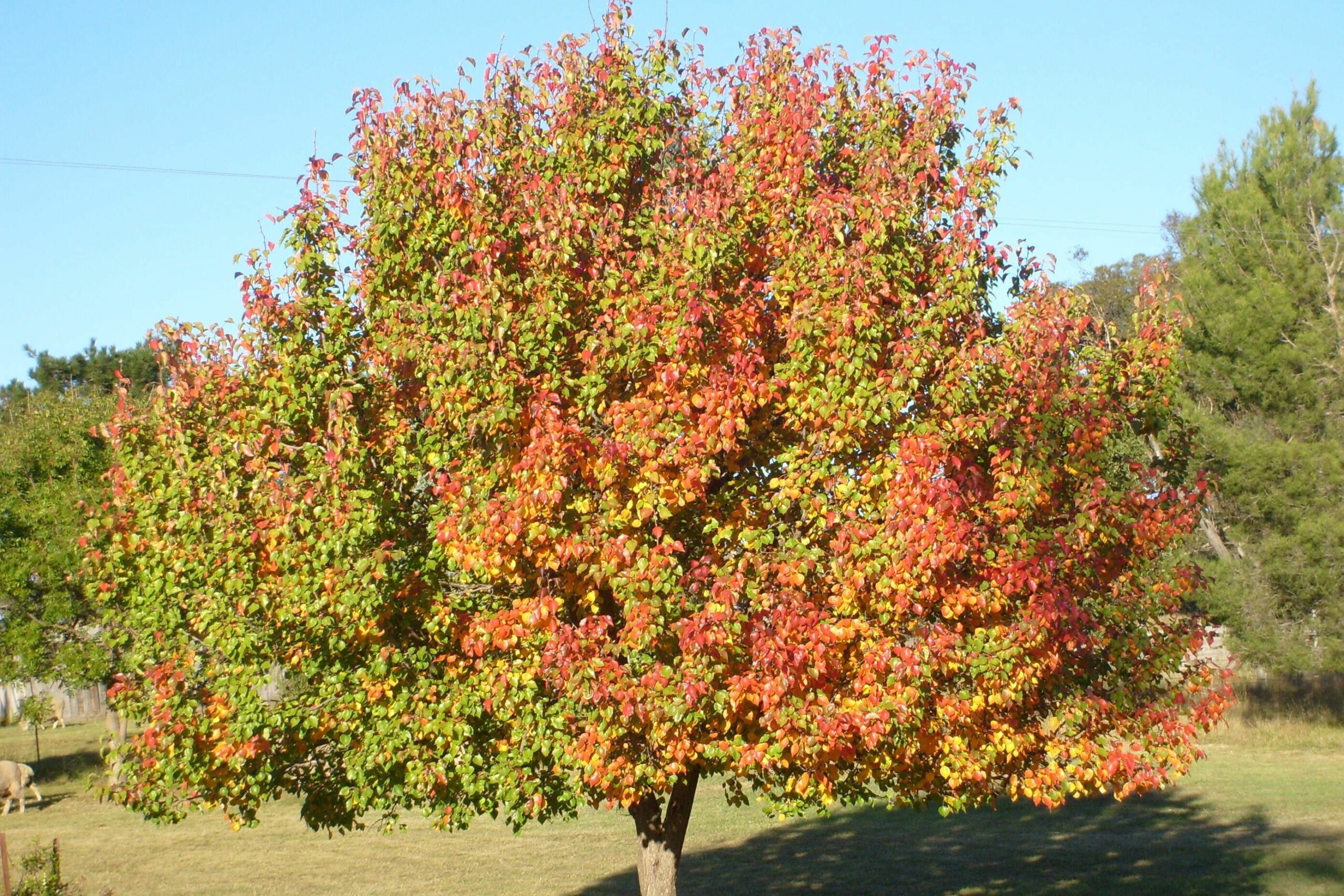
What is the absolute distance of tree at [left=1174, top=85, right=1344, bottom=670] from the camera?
27484mm

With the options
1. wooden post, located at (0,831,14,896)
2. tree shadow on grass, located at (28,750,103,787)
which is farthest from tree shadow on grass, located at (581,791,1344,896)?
tree shadow on grass, located at (28,750,103,787)

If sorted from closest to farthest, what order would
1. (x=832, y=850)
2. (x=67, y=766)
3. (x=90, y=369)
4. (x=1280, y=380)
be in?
1. (x=832, y=850)
2. (x=1280, y=380)
3. (x=67, y=766)
4. (x=90, y=369)

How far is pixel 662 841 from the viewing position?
11375 mm

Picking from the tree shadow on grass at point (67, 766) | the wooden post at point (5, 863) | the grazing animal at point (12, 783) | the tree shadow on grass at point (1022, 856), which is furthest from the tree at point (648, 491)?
the tree shadow on grass at point (67, 766)

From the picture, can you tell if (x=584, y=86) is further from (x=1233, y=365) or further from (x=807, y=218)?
(x=1233, y=365)

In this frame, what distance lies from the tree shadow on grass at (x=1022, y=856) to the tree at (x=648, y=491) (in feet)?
31.5

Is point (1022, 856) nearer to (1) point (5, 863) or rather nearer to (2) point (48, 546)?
(1) point (5, 863)

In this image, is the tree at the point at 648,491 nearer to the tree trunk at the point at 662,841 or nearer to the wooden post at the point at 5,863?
the tree trunk at the point at 662,841

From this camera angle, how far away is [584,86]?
33.3 feet

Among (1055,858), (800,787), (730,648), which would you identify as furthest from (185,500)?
(1055,858)

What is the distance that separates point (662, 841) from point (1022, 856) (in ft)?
39.0

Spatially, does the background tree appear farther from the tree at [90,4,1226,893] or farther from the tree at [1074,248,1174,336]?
the tree at [1074,248,1174,336]

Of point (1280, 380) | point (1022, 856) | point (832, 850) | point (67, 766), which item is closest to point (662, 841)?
point (1022, 856)

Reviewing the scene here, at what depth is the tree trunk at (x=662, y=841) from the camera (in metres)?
11.3
